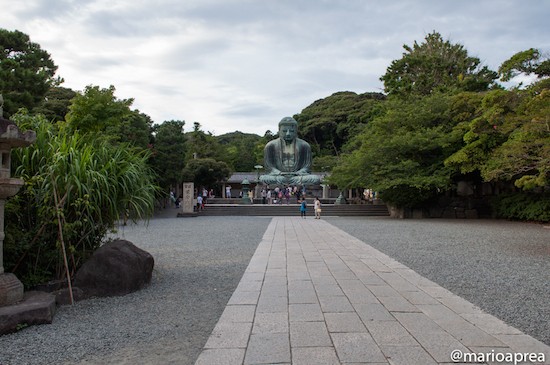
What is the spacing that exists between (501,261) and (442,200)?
12724 mm

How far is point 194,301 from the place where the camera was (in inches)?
185

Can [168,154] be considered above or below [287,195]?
above

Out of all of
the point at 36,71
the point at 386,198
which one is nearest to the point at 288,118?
the point at 386,198

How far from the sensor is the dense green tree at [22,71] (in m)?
13.8

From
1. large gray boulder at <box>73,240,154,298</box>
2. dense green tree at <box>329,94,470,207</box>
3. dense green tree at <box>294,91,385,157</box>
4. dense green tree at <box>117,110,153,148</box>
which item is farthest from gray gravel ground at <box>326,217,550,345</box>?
dense green tree at <box>294,91,385,157</box>

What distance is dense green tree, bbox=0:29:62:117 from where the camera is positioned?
13.8m

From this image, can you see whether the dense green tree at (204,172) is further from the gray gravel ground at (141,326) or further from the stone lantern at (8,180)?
the stone lantern at (8,180)

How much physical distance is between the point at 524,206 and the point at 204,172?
21210mm

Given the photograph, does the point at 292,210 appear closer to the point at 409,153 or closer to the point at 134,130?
the point at 409,153

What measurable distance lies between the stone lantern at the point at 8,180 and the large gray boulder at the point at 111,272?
2.61 ft

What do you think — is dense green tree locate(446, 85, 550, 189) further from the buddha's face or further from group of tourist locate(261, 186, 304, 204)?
the buddha's face

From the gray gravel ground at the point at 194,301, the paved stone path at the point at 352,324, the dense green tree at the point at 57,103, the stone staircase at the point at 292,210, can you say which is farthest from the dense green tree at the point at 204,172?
the paved stone path at the point at 352,324

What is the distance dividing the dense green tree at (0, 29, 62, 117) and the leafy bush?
18526 millimetres

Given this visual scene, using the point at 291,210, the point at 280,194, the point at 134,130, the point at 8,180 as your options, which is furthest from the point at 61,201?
the point at 280,194
